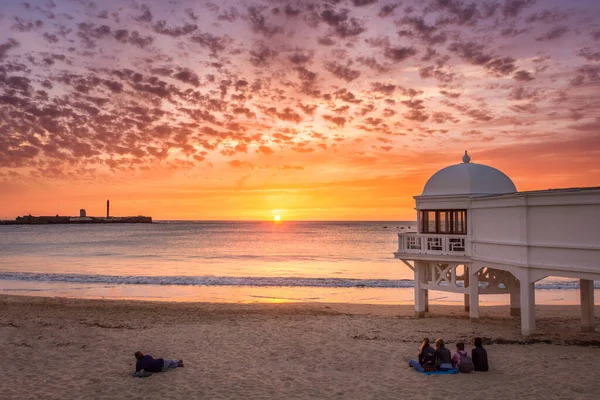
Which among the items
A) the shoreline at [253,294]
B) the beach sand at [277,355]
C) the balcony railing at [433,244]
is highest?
the balcony railing at [433,244]

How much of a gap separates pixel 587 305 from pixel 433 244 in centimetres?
619

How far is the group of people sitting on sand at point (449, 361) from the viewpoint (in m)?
13.2

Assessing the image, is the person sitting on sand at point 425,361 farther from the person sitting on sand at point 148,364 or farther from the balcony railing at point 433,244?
the balcony railing at point 433,244

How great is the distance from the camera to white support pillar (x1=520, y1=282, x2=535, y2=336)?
16281 millimetres

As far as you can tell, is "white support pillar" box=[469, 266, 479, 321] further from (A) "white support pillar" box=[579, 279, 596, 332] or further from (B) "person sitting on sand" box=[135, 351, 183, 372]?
(B) "person sitting on sand" box=[135, 351, 183, 372]

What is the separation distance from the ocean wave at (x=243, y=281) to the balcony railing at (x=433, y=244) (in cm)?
1710

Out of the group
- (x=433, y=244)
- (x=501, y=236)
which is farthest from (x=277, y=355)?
(x=433, y=244)

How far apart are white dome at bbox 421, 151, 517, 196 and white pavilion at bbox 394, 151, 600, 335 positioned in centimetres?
4

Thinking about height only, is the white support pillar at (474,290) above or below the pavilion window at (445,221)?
below

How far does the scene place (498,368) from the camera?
13.6m

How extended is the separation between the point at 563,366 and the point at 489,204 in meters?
6.47

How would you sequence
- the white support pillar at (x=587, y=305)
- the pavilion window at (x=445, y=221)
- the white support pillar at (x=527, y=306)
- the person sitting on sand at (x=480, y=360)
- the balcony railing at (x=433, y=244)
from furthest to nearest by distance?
the pavilion window at (x=445, y=221)
the balcony railing at (x=433, y=244)
the white support pillar at (x=587, y=305)
the white support pillar at (x=527, y=306)
the person sitting on sand at (x=480, y=360)

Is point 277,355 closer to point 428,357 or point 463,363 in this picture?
point 428,357

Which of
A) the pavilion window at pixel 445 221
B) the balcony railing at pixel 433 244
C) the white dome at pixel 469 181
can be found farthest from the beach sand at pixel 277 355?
the white dome at pixel 469 181
